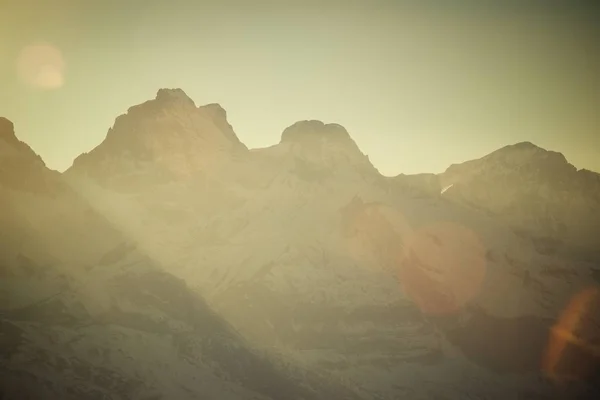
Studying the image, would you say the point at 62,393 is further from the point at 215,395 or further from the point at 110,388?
the point at 215,395

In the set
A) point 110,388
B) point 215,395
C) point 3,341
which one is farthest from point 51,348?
point 215,395

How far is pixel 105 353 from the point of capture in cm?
19800

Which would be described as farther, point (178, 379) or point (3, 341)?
point (178, 379)

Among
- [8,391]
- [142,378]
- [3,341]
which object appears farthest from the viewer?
[142,378]

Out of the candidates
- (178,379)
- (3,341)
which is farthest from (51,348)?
(178,379)

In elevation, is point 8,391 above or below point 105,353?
below

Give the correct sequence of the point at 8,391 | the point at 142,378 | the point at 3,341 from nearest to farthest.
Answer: the point at 8,391, the point at 3,341, the point at 142,378

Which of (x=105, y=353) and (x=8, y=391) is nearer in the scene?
(x=8, y=391)

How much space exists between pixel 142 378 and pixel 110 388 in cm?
1359

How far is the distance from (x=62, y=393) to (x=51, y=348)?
82.4 ft

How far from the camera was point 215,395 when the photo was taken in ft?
648

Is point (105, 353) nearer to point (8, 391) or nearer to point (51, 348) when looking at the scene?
point (51, 348)

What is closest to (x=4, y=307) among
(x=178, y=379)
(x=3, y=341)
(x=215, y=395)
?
(x=3, y=341)

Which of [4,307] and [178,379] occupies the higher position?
[4,307]
